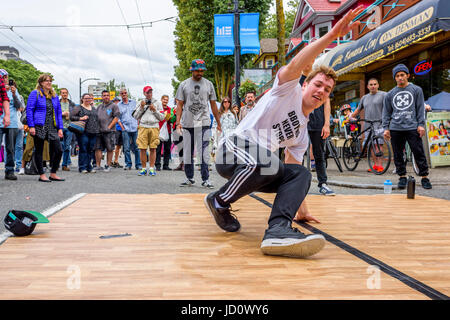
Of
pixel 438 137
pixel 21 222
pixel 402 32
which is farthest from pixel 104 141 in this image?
pixel 438 137

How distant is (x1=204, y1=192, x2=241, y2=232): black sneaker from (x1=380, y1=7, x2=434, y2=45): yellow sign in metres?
7.84

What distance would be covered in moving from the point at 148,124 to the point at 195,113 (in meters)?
2.97

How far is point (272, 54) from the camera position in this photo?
5594 centimetres

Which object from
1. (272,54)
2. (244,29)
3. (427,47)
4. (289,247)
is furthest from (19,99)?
(272,54)

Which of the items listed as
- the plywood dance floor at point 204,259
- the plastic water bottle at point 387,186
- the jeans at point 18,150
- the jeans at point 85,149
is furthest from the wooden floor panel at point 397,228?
the jeans at point 18,150

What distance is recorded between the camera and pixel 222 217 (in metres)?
3.27

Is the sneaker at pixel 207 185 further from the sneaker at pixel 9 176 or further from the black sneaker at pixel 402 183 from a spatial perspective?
the sneaker at pixel 9 176

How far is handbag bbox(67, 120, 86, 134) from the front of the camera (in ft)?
32.5

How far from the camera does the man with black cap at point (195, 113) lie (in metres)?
6.96

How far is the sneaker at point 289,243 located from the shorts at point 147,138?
7248 mm

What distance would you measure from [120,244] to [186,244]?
45 centimetres

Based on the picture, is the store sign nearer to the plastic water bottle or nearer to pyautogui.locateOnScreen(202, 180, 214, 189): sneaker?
the plastic water bottle

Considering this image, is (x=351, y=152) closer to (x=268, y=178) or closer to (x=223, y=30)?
(x=268, y=178)
